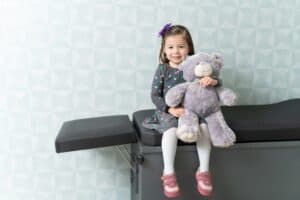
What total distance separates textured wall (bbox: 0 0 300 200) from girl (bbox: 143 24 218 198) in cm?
25

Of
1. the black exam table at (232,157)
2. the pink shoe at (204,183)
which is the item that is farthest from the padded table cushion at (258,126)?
the pink shoe at (204,183)

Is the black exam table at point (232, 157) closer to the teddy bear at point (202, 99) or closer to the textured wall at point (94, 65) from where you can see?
the teddy bear at point (202, 99)

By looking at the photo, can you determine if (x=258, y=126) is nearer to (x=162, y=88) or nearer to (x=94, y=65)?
A: (x=162, y=88)

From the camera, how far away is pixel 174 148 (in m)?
1.15

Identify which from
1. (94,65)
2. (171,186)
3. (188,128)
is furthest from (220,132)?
(94,65)

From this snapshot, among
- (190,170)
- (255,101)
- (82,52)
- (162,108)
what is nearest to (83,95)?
(82,52)

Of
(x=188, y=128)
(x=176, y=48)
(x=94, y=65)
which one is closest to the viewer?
(x=188, y=128)

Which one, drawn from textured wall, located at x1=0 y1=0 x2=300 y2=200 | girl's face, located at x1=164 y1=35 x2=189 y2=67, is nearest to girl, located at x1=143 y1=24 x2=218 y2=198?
girl's face, located at x1=164 y1=35 x2=189 y2=67

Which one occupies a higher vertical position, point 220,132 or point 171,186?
point 220,132

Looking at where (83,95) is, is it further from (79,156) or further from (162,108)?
(162,108)

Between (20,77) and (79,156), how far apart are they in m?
0.35

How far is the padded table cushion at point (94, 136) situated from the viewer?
117 centimetres

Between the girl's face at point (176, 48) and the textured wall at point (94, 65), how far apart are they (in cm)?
26

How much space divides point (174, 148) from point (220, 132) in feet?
0.43
